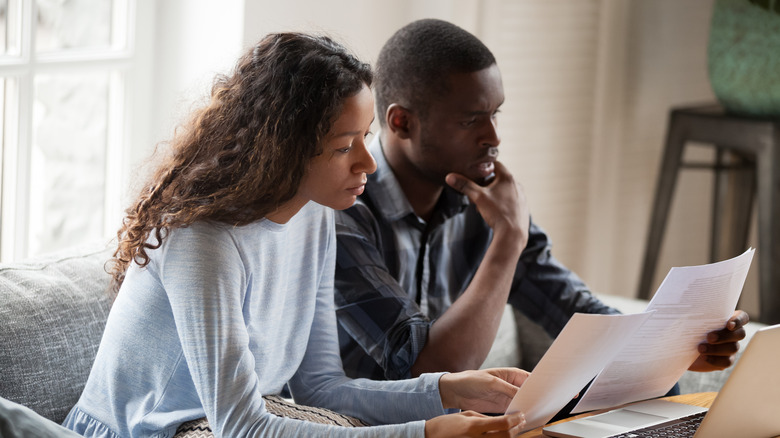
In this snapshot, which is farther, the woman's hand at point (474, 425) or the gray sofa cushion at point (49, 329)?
the gray sofa cushion at point (49, 329)

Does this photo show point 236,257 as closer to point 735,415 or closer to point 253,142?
point 253,142

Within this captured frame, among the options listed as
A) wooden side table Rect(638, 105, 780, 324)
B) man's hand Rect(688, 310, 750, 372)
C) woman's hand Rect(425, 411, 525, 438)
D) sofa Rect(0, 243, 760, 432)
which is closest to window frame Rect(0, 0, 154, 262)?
sofa Rect(0, 243, 760, 432)

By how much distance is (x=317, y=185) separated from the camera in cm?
134

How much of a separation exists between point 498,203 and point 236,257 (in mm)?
591

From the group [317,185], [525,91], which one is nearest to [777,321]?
[525,91]

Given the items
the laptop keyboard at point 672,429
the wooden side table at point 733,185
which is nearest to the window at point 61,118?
the laptop keyboard at point 672,429

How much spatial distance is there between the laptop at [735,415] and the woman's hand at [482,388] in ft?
0.25

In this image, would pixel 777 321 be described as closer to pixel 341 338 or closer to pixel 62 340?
pixel 341 338

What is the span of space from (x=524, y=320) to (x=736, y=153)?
1302 mm

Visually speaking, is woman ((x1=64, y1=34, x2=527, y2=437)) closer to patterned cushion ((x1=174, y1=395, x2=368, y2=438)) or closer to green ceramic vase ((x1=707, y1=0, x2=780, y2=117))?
patterned cushion ((x1=174, y1=395, x2=368, y2=438))

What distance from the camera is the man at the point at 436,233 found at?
1.62 m

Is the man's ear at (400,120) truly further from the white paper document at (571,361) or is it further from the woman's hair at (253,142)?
the white paper document at (571,361)

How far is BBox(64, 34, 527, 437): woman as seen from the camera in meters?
1.22

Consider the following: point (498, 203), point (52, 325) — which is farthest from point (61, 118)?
point (498, 203)
